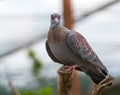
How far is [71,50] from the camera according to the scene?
2.63 meters

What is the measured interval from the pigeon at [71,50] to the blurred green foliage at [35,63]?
0.63m

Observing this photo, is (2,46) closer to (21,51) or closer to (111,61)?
(21,51)

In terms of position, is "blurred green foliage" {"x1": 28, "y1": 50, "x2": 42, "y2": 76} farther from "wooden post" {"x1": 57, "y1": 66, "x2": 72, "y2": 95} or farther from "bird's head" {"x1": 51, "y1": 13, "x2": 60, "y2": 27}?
"wooden post" {"x1": 57, "y1": 66, "x2": 72, "y2": 95}

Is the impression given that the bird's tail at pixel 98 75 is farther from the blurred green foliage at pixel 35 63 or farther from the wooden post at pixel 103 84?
the blurred green foliage at pixel 35 63

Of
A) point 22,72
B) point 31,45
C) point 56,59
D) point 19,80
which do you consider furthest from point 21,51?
point 56,59

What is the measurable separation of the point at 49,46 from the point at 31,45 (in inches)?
51.0

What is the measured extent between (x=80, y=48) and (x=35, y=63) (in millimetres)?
712

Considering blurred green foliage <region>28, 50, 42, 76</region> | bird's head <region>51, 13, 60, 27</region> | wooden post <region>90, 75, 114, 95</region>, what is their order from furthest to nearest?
blurred green foliage <region>28, 50, 42, 76</region> < bird's head <region>51, 13, 60, 27</region> < wooden post <region>90, 75, 114, 95</region>

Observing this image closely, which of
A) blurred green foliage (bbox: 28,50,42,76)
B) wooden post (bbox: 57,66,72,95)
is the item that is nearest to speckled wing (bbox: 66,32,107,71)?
wooden post (bbox: 57,66,72,95)

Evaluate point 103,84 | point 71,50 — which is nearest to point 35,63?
point 71,50

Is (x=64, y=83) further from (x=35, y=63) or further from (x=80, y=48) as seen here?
(x=35, y=63)

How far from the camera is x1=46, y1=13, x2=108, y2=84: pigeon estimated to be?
2.59 metres

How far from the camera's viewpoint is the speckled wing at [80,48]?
2.60 meters

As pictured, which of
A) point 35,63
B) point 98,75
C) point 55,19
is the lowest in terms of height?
point 35,63
